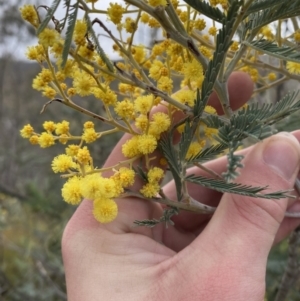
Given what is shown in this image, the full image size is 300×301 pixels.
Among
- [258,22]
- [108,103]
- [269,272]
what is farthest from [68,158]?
[269,272]

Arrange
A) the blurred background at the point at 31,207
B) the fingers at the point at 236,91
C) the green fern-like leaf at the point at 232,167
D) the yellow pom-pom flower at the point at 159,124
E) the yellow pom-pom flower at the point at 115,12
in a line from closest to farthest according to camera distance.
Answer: the green fern-like leaf at the point at 232,167 → the yellow pom-pom flower at the point at 115,12 → the yellow pom-pom flower at the point at 159,124 → the fingers at the point at 236,91 → the blurred background at the point at 31,207

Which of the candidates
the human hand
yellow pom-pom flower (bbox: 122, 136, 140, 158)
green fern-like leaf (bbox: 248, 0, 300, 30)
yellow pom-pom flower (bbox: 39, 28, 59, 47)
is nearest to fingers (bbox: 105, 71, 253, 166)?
the human hand

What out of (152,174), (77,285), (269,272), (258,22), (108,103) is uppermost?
(258,22)

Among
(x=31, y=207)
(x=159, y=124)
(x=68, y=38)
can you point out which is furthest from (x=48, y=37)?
(x=31, y=207)

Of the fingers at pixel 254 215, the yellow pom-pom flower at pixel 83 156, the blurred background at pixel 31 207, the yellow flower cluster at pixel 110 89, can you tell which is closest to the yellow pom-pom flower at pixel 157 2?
the yellow flower cluster at pixel 110 89

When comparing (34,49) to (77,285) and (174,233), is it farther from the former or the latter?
(174,233)

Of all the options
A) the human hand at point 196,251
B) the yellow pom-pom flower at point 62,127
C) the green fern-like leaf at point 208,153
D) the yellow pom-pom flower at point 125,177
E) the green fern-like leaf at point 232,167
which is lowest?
the human hand at point 196,251

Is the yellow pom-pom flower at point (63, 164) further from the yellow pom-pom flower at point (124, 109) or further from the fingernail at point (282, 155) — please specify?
the fingernail at point (282, 155)
